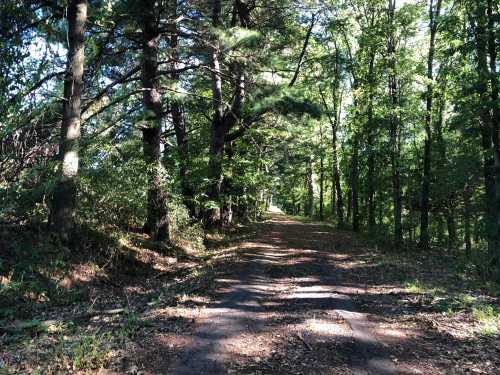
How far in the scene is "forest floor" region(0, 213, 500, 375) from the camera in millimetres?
5031

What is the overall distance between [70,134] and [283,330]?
6.64 metres

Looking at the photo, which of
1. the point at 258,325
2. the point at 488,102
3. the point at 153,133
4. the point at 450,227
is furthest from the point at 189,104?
the point at 450,227

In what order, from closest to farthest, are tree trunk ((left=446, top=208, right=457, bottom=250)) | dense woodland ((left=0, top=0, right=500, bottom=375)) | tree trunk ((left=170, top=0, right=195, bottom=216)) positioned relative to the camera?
dense woodland ((left=0, top=0, right=500, bottom=375)) → tree trunk ((left=170, top=0, right=195, bottom=216)) → tree trunk ((left=446, top=208, right=457, bottom=250))

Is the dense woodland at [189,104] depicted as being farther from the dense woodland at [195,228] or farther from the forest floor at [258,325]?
the forest floor at [258,325]

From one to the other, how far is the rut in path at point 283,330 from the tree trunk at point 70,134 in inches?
154

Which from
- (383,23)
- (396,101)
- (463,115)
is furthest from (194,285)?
(383,23)

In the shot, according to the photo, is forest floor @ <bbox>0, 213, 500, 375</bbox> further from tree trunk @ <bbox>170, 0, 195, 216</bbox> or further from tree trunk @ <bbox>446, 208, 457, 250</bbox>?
tree trunk @ <bbox>446, 208, 457, 250</bbox>

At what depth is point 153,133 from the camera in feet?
42.7

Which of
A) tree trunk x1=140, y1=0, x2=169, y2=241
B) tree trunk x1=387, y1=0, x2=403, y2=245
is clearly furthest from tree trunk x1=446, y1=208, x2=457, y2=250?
tree trunk x1=140, y1=0, x2=169, y2=241

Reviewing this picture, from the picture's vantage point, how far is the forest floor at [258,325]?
503 cm

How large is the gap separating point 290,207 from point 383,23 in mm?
66249

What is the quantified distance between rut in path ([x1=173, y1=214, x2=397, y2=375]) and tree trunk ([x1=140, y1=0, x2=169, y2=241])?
3.71 metres

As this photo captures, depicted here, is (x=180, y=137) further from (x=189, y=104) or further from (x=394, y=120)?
(x=394, y=120)

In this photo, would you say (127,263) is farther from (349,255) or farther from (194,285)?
(349,255)
